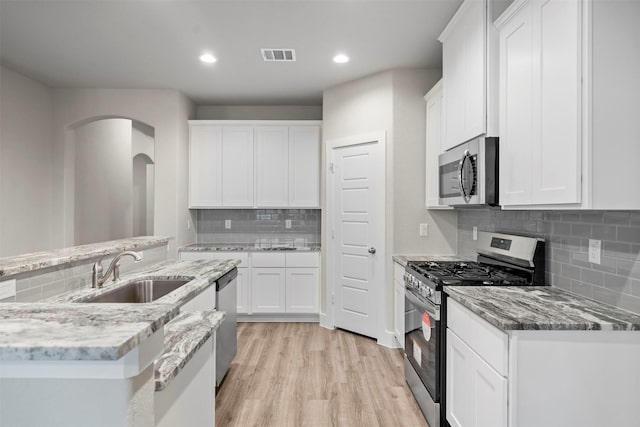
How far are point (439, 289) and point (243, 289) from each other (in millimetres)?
2920

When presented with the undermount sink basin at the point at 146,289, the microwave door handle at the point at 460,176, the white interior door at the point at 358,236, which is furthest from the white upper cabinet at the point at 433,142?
the undermount sink basin at the point at 146,289

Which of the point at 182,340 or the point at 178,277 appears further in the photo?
the point at 178,277

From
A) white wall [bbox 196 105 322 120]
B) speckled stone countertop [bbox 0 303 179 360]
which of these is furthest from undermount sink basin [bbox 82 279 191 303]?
white wall [bbox 196 105 322 120]

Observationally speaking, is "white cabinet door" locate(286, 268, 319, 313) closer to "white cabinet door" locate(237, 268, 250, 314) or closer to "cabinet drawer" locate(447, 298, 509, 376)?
"white cabinet door" locate(237, 268, 250, 314)

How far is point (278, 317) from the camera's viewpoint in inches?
179

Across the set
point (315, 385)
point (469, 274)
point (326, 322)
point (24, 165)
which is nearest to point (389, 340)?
point (326, 322)

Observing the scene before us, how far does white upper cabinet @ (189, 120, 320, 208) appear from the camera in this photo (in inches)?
184

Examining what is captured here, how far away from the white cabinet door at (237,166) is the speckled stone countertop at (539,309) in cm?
326

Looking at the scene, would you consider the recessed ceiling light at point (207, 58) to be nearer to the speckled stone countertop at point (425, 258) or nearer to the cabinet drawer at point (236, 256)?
the cabinet drawer at point (236, 256)

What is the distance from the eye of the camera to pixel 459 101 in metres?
2.56

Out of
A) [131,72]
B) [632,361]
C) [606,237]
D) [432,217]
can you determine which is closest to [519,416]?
[632,361]

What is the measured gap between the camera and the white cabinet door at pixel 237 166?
4719 mm

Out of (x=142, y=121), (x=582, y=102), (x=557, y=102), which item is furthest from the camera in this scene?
(x=142, y=121)

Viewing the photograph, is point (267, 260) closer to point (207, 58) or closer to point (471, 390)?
point (207, 58)
